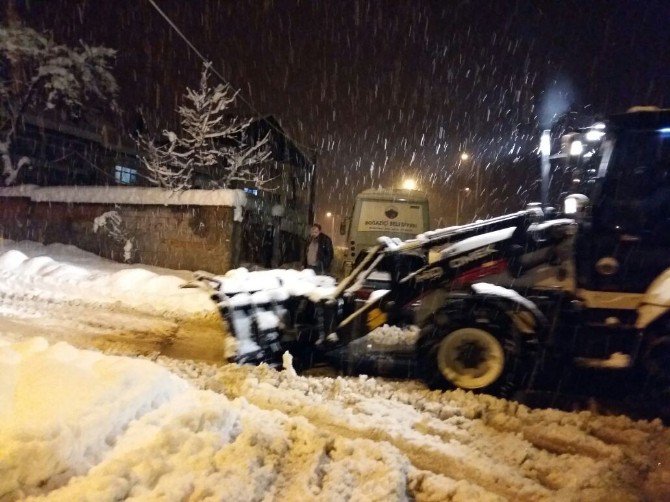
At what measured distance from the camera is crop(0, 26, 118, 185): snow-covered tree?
61.7 ft

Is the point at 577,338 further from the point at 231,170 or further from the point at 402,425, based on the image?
the point at 231,170

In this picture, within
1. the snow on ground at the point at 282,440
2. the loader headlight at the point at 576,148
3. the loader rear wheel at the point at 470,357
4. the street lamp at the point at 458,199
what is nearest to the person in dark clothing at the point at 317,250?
the snow on ground at the point at 282,440

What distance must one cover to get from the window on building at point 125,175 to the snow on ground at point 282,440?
80.0 ft

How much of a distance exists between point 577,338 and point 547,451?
1.64 meters

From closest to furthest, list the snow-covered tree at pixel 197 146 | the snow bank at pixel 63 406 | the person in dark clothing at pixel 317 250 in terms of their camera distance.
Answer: the snow bank at pixel 63 406 < the person in dark clothing at pixel 317 250 < the snow-covered tree at pixel 197 146

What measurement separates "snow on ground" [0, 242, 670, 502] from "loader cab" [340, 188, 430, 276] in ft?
21.6

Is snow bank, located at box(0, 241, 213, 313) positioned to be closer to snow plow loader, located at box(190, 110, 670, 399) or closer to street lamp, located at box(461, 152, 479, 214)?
snow plow loader, located at box(190, 110, 670, 399)

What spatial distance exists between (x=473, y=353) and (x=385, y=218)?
22.2 feet

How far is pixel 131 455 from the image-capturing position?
3037 millimetres

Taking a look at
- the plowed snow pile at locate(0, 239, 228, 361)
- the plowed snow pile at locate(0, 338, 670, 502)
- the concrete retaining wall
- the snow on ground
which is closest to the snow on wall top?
the concrete retaining wall

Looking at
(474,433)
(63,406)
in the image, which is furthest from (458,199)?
(63,406)

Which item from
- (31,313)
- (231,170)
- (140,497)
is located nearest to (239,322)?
(140,497)

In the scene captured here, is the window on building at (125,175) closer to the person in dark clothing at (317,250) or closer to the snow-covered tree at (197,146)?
the snow-covered tree at (197,146)

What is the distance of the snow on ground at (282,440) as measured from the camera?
115 inches
